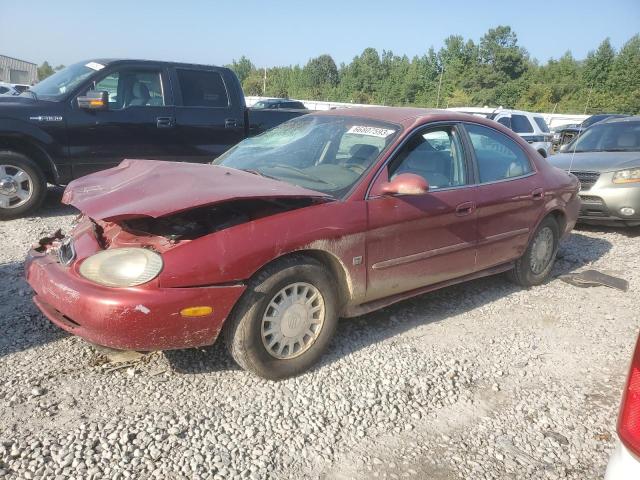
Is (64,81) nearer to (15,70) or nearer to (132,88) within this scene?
(132,88)

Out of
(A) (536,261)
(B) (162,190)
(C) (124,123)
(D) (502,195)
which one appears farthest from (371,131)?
(C) (124,123)

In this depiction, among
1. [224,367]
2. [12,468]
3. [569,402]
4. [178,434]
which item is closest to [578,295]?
[569,402]

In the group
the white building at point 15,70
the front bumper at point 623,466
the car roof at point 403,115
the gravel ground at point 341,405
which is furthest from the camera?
the white building at point 15,70

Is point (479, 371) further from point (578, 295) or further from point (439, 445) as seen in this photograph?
point (578, 295)

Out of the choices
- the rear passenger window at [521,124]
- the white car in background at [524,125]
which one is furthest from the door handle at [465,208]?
the rear passenger window at [521,124]

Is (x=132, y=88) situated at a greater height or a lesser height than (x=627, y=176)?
greater

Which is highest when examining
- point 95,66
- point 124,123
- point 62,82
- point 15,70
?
point 15,70

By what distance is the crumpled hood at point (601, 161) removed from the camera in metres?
7.11

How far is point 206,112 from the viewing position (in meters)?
7.21

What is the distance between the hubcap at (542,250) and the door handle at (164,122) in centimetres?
472

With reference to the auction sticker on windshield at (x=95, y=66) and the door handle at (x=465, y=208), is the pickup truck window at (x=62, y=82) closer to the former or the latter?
the auction sticker on windshield at (x=95, y=66)

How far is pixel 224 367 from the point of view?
10.4ft

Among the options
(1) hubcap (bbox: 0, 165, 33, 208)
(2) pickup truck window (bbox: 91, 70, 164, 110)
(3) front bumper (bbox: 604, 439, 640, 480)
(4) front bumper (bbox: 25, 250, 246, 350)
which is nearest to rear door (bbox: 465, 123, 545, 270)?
(4) front bumper (bbox: 25, 250, 246, 350)

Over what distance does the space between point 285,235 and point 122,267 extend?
869mm
